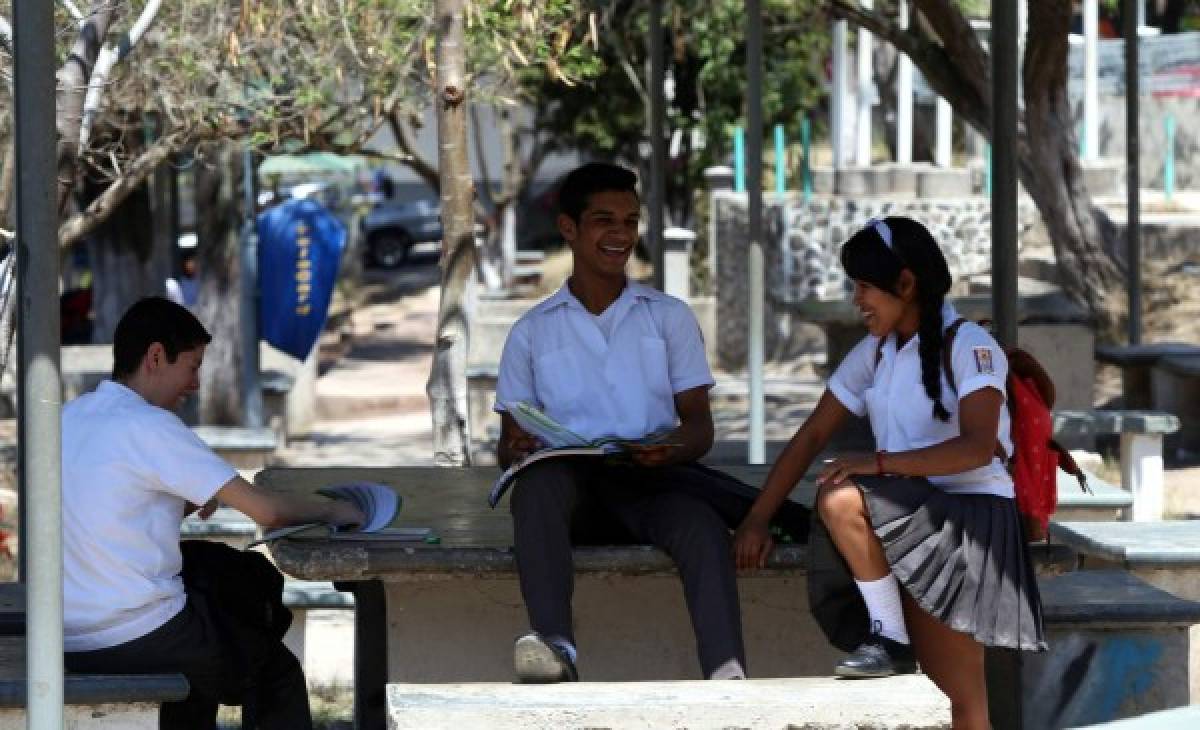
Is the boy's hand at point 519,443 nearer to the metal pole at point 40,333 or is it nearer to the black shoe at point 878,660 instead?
the black shoe at point 878,660

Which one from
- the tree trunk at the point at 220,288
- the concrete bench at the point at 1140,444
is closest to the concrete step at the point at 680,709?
the concrete bench at the point at 1140,444

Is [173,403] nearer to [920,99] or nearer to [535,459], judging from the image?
[535,459]

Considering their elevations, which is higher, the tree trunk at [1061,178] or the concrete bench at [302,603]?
the tree trunk at [1061,178]

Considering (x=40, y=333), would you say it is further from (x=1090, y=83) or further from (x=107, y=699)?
(x=1090, y=83)

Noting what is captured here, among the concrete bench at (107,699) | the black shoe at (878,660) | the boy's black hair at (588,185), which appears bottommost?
the concrete bench at (107,699)

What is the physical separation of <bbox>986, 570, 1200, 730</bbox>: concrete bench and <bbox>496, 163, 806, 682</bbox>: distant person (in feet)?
3.20

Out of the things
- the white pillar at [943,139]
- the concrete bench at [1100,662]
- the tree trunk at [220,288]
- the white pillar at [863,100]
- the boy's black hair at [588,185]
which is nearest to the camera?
the boy's black hair at [588,185]

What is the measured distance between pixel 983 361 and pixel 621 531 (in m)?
1.01

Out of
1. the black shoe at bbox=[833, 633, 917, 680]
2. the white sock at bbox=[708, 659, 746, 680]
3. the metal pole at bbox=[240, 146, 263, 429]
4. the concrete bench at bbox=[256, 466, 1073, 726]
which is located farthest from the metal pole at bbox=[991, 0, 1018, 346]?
the metal pole at bbox=[240, 146, 263, 429]

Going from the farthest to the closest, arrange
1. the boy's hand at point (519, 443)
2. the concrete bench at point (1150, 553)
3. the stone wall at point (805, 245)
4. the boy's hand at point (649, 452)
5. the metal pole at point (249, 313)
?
the stone wall at point (805, 245), the metal pole at point (249, 313), the concrete bench at point (1150, 553), the boy's hand at point (519, 443), the boy's hand at point (649, 452)

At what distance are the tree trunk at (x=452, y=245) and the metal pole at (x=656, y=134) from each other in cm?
318

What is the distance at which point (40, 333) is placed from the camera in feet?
13.5

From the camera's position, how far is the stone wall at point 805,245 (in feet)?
67.2

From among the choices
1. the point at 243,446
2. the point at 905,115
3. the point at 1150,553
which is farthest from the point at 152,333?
the point at 905,115
